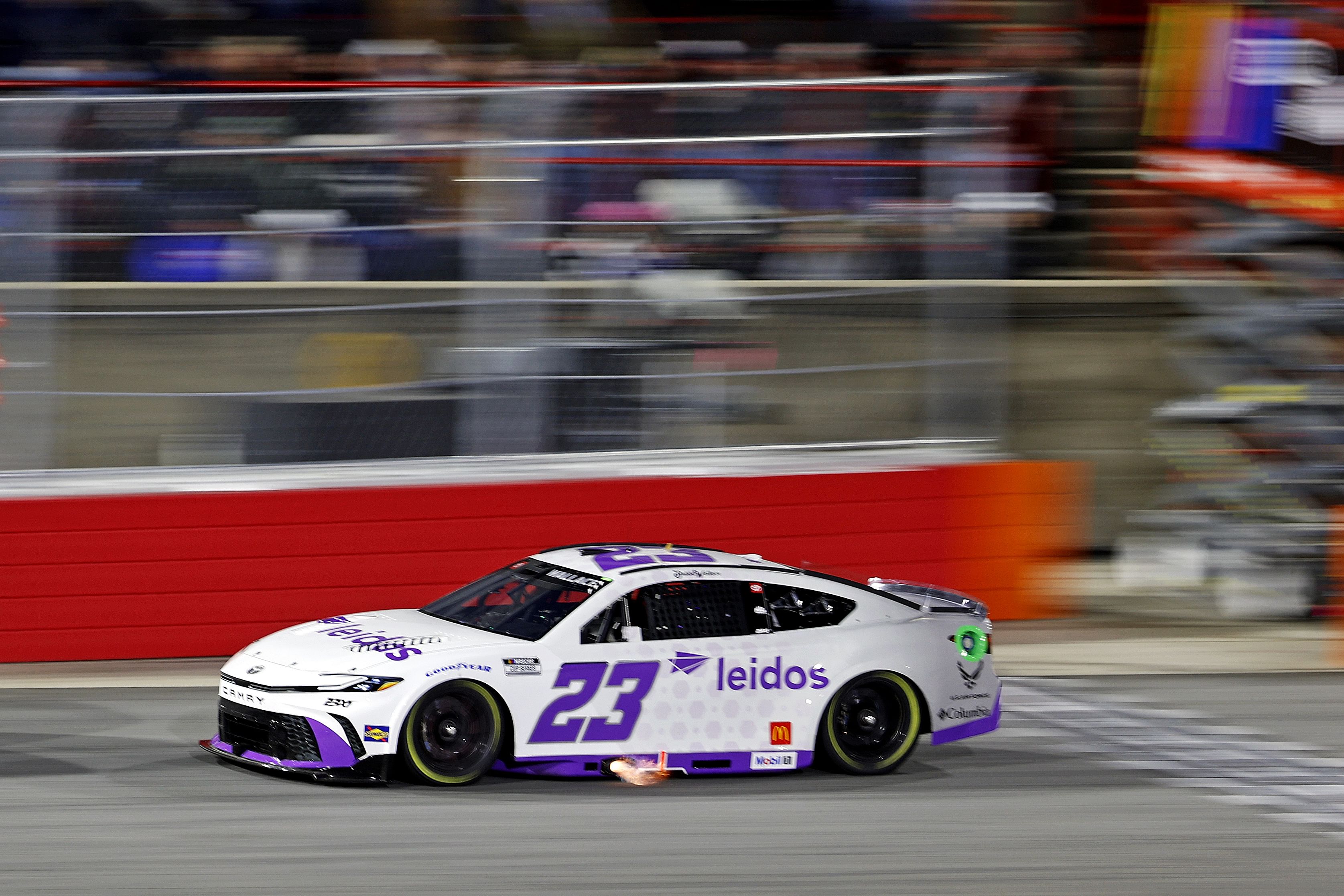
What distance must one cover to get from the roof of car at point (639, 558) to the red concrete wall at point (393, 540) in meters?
2.91

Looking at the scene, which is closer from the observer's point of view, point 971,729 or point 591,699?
point 591,699

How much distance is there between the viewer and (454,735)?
25.6ft

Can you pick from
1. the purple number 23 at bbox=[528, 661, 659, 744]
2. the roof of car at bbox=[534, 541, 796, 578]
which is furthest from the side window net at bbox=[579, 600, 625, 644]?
the roof of car at bbox=[534, 541, 796, 578]

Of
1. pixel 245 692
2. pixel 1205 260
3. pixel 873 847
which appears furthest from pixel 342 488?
pixel 1205 260

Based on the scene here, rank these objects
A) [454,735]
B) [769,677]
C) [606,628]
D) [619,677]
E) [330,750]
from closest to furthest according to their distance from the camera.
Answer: [330,750], [454,735], [619,677], [606,628], [769,677]

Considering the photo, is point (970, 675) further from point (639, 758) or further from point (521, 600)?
point (521, 600)

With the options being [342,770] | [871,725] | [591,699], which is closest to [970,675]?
[871,725]

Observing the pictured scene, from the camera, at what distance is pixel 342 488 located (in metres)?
11.5

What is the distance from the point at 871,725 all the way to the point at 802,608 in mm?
664

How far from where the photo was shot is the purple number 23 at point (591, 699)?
25.9 feet

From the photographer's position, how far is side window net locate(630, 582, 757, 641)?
8.23m

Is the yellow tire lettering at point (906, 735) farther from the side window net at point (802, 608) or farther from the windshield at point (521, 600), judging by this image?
the windshield at point (521, 600)

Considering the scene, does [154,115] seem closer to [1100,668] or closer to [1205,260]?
[1100,668]

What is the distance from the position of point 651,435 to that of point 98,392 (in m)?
3.55
